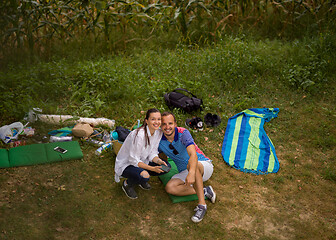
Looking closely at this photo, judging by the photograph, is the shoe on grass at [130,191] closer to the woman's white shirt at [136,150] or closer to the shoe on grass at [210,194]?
the woman's white shirt at [136,150]

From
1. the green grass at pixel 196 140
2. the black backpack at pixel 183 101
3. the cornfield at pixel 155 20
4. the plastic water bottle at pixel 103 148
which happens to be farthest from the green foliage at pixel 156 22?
the plastic water bottle at pixel 103 148

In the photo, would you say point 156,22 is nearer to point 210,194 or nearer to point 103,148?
point 103,148

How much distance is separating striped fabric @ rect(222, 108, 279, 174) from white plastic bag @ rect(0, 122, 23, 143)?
3.04 meters

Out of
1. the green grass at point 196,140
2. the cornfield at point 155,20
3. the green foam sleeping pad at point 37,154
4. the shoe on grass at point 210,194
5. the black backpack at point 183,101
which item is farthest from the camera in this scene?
the cornfield at point 155,20

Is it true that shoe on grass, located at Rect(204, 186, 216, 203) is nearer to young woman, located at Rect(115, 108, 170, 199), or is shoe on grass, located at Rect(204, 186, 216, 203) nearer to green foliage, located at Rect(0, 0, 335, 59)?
young woman, located at Rect(115, 108, 170, 199)

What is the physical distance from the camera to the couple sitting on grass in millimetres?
3951

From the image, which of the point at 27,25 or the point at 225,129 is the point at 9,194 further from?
the point at 27,25

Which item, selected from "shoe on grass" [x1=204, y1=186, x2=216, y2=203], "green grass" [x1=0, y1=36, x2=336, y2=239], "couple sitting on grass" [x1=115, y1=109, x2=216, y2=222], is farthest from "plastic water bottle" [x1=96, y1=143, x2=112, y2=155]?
"shoe on grass" [x1=204, y1=186, x2=216, y2=203]

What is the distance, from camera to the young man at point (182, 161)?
3.96 metres

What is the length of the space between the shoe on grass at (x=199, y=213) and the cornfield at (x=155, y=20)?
447cm

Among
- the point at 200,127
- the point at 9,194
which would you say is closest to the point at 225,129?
the point at 200,127

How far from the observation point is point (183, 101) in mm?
5914

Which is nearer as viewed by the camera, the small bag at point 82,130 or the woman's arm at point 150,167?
the woman's arm at point 150,167

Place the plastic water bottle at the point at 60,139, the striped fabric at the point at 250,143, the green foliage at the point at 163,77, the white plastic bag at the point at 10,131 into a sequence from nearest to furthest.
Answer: the striped fabric at the point at 250,143 < the white plastic bag at the point at 10,131 < the plastic water bottle at the point at 60,139 < the green foliage at the point at 163,77
